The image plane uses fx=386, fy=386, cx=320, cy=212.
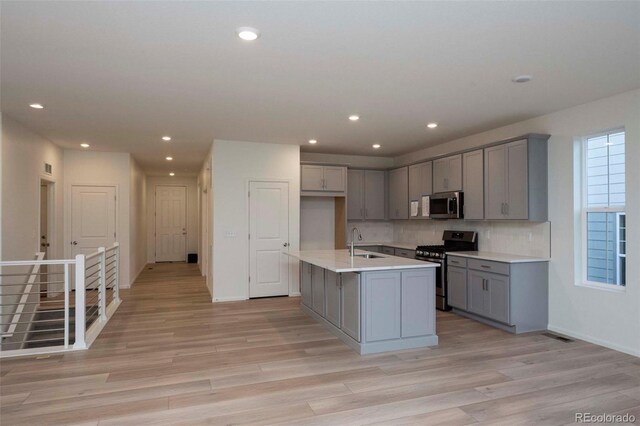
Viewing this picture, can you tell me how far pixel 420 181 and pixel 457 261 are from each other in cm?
184

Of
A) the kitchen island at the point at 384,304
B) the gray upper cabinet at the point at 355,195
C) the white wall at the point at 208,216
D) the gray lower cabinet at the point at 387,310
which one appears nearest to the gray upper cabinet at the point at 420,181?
the gray upper cabinet at the point at 355,195

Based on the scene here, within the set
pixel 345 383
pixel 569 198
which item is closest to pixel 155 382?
pixel 345 383

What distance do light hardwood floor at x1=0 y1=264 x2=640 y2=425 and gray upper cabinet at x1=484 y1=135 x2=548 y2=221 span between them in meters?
1.51

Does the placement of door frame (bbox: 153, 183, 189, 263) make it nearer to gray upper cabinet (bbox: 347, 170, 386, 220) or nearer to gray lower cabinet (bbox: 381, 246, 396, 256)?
gray upper cabinet (bbox: 347, 170, 386, 220)

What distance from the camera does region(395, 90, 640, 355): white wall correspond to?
12.6ft

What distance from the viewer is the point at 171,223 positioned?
1192cm

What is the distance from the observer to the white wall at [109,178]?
716 cm

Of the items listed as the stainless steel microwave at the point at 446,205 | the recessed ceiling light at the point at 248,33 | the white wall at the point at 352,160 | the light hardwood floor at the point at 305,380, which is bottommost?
the light hardwood floor at the point at 305,380

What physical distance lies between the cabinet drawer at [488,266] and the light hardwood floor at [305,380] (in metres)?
0.73

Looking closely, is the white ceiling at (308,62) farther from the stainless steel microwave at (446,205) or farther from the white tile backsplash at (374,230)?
the white tile backsplash at (374,230)

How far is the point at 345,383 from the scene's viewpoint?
318 centimetres

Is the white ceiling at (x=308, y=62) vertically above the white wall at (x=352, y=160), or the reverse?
the white ceiling at (x=308, y=62)

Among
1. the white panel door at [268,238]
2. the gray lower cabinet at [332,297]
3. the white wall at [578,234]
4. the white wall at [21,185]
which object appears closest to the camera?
the white wall at [578,234]

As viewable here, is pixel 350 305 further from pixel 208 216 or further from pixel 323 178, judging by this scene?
pixel 208 216
